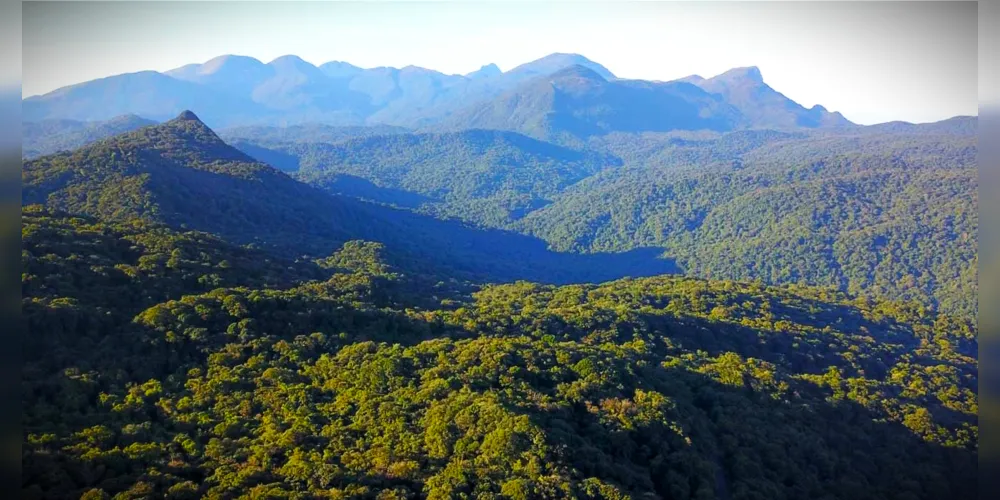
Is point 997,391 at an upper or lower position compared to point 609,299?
upper

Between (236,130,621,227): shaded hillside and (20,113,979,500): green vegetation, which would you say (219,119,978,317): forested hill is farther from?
(20,113,979,500): green vegetation

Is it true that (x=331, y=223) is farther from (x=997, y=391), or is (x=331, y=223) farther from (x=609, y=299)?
(x=997, y=391)

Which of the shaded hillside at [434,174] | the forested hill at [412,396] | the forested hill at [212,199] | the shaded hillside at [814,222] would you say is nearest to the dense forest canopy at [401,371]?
the forested hill at [412,396]

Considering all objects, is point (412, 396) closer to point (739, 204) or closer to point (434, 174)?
point (739, 204)

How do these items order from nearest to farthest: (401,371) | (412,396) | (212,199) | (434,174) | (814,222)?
(412,396) < (401,371) < (212,199) < (814,222) < (434,174)

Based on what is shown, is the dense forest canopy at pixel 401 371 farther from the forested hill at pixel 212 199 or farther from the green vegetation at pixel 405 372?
the forested hill at pixel 212 199

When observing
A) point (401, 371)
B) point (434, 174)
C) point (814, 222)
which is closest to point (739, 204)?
point (814, 222)

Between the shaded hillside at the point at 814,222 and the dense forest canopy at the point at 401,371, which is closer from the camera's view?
the dense forest canopy at the point at 401,371

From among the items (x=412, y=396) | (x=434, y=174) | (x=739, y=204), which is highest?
(x=434, y=174)

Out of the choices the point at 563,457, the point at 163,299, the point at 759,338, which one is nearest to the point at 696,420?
the point at 563,457
